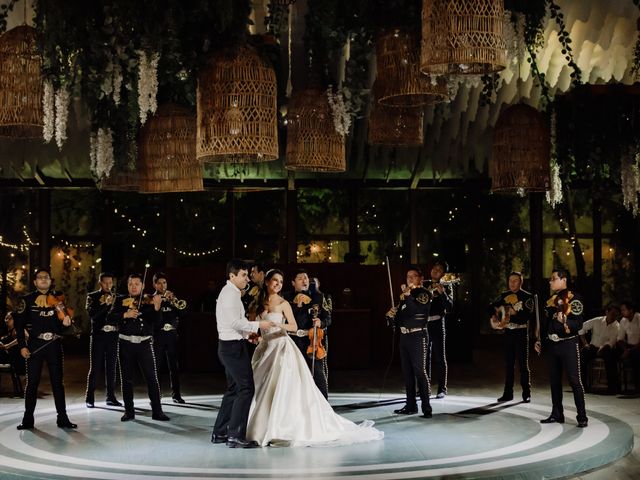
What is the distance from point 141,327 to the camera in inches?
362

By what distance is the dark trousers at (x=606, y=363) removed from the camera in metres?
11.4

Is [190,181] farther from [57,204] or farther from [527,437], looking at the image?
[57,204]

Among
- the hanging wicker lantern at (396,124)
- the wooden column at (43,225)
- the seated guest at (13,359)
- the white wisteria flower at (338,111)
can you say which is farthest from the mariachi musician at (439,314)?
the wooden column at (43,225)

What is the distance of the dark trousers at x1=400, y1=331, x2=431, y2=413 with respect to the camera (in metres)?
9.30

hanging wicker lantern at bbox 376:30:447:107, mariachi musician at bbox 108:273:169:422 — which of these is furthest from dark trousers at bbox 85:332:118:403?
hanging wicker lantern at bbox 376:30:447:107

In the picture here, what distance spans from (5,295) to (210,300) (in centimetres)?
447

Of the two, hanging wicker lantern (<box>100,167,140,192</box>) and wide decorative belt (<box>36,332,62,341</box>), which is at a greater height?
hanging wicker lantern (<box>100,167,140,192</box>)

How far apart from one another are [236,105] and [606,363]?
280 inches

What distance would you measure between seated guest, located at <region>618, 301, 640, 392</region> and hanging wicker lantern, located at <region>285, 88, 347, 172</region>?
5675mm

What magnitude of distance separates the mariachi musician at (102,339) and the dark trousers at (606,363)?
18.3ft

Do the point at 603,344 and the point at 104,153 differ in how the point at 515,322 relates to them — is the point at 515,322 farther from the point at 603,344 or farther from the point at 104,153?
the point at 104,153

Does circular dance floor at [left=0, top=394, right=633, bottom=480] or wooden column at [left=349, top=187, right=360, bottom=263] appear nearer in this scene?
circular dance floor at [left=0, top=394, right=633, bottom=480]

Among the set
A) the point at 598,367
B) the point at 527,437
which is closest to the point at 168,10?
the point at 527,437

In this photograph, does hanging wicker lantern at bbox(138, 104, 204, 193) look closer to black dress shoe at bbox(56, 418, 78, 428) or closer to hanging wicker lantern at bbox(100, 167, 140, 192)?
hanging wicker lantern at bbox(100, 167, 140, 192)
